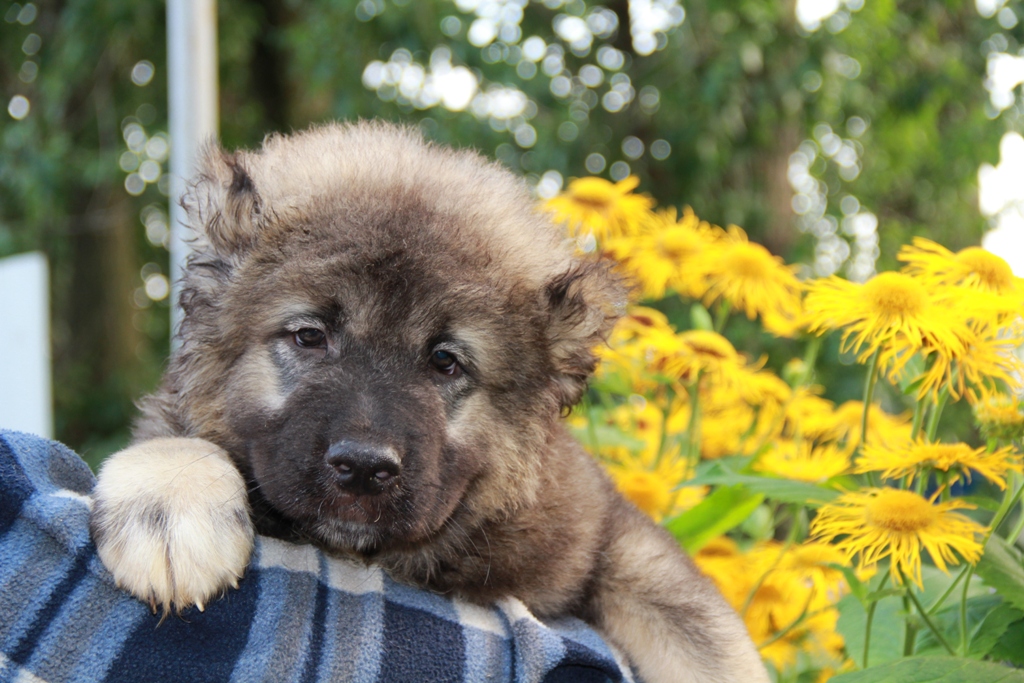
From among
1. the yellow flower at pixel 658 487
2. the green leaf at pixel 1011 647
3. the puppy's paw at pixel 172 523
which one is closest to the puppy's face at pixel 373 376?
the puppy's paw at pixel 172 523

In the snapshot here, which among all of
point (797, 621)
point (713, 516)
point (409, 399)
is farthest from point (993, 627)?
point (409, 399)

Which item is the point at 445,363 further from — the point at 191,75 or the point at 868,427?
the point at 191,75

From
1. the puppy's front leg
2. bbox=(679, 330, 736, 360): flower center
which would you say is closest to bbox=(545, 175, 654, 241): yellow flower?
bbox=(679, 330, 736, 360): flower center

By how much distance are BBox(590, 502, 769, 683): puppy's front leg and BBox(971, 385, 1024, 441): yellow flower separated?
76 cm

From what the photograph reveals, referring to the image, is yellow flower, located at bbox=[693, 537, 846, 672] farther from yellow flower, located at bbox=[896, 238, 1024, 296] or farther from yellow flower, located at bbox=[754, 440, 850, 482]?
yellow flower, located at bbox=[896, 238, 1024, 296]

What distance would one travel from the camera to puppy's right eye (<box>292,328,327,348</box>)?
7.11 ft

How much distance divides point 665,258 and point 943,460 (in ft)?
3.90

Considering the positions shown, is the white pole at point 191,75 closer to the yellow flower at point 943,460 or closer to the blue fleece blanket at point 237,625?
the blue fleece blanket at point 237,625

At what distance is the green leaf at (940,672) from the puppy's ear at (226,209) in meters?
1.62

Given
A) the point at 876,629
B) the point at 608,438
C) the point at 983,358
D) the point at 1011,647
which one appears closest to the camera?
the point at 1011,647

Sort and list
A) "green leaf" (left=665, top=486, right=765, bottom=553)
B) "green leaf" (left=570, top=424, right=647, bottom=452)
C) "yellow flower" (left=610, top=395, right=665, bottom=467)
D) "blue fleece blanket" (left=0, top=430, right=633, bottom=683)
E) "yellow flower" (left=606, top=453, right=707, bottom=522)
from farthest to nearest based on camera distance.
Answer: "yellow flower" (left=610, top=395, right=665, bottom=467) < "green leaf" (left=570, top=424, right=647, bottom=452) < "yellow flower" (left=606, top=453, right=707, bottom=522) < "green leaf" (left=665, top=486, right=765, bottom=553) < "blue fleece blanket" (left=0, top=430, right=633, bottom=683)

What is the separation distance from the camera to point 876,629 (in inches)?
90.1

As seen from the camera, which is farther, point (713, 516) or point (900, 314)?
point (713, 516)

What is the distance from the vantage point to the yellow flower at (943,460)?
195 centimetres
